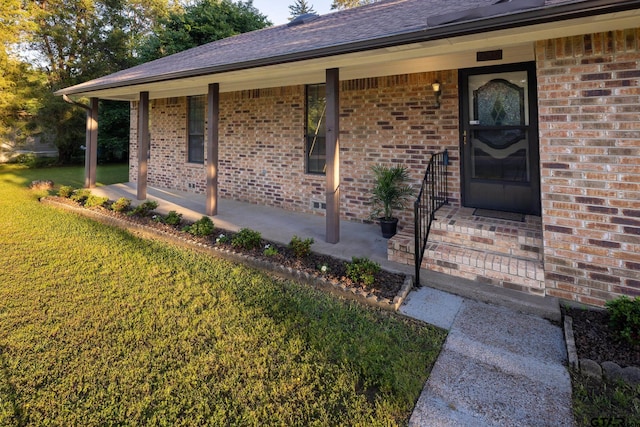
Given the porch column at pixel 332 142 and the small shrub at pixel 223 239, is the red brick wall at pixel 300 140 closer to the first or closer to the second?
the porch column at pixel 332 142

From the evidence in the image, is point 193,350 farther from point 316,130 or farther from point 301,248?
point 316,130

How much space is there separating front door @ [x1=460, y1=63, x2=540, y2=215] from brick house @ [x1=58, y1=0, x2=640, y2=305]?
16mm

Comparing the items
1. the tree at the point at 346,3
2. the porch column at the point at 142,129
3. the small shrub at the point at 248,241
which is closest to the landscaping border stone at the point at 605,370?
the small shrub at the point at 248,241

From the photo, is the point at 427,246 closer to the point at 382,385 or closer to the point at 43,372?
the point at 382,385

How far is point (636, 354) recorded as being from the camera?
2.51 m

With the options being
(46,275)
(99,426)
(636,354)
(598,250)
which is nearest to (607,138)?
(598,250)

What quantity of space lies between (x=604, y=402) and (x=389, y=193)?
361cm

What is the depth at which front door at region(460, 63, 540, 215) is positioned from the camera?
15.2 feet

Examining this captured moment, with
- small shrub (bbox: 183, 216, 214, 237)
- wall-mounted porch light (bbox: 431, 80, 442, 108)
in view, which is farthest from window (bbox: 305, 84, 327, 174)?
small shrub (bbox: 183, 216, 214, 237)

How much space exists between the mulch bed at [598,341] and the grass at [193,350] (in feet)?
3.61

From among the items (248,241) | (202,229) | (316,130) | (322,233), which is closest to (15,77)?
(316,130)

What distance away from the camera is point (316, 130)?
6.99m

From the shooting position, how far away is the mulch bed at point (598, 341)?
8.22 feet

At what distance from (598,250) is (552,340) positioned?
106 centimetres
